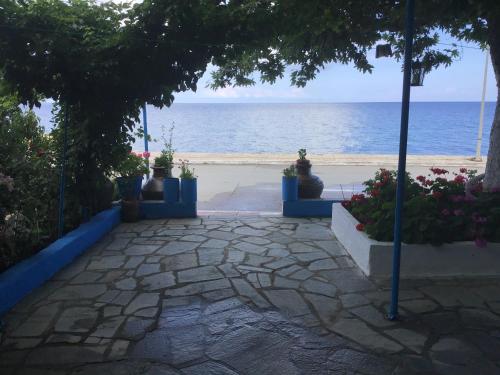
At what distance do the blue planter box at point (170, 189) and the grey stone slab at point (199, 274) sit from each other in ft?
7.97

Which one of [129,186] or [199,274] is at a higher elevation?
[129,186]

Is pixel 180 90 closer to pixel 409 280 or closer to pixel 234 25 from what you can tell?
pixel 234 25

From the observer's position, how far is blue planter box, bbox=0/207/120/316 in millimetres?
3615

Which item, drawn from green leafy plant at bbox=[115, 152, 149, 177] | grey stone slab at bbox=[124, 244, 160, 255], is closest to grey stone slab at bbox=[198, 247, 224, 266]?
grey stone slab at bbox=[124, 244, 160, 255]

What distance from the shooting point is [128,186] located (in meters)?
6.47

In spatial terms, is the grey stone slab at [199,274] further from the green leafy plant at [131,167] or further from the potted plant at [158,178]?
the potted plant at [158,178]

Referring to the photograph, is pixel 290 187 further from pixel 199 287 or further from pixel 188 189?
pixel 199 287

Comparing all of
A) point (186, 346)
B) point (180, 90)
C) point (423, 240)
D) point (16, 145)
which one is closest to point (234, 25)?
point (180, 90)

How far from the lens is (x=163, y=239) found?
559 cm

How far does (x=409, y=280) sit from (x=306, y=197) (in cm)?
298

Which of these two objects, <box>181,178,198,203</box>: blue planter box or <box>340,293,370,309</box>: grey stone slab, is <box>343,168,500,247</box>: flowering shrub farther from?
<box>181,178,198,203</box>: blue planter box

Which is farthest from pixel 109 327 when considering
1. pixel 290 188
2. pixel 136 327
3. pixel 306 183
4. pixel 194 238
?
pixel 306 183

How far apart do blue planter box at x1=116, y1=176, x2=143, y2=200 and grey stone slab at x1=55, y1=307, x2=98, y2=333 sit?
10.1ft

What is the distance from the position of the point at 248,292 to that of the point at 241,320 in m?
0.56
